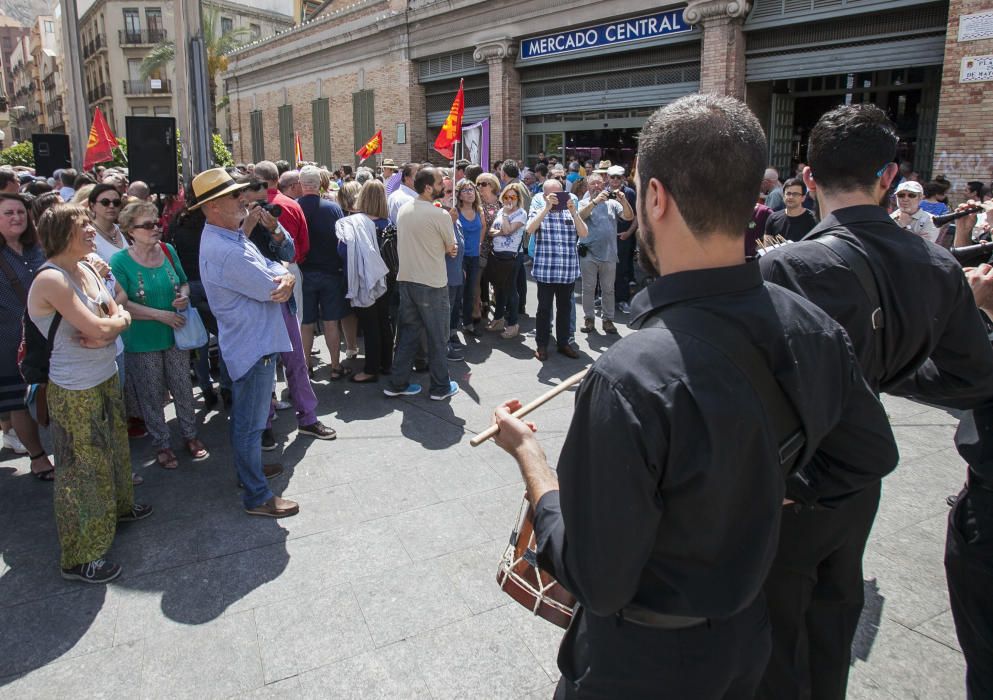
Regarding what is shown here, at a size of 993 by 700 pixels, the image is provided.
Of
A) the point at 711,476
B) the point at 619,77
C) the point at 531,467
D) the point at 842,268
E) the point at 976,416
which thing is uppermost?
the point at 619,77

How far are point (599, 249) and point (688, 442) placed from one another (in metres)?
7.28

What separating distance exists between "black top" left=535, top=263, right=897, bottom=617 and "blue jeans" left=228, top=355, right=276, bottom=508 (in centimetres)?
305

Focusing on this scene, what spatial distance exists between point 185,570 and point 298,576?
23.7 inches

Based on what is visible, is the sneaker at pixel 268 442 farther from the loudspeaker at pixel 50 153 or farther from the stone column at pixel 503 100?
the stone column at pixel 503 100

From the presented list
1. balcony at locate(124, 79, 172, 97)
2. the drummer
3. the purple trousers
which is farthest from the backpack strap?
balcony at locate(124, 79, 172, 97)

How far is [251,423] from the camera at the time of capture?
4156mm

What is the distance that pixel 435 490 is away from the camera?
179 inches

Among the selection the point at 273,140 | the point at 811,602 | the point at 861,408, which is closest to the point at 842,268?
the point at 861,408

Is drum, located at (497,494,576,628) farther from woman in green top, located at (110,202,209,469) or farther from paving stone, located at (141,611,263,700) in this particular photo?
woman in green top, located at (110,202,209,469)

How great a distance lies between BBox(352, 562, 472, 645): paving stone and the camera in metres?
3.20

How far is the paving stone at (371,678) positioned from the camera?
9.18ft

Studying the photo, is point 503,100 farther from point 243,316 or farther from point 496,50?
point 243,316

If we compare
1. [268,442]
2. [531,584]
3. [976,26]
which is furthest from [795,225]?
[531,584]

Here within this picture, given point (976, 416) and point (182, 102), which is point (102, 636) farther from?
point (182, 102)
